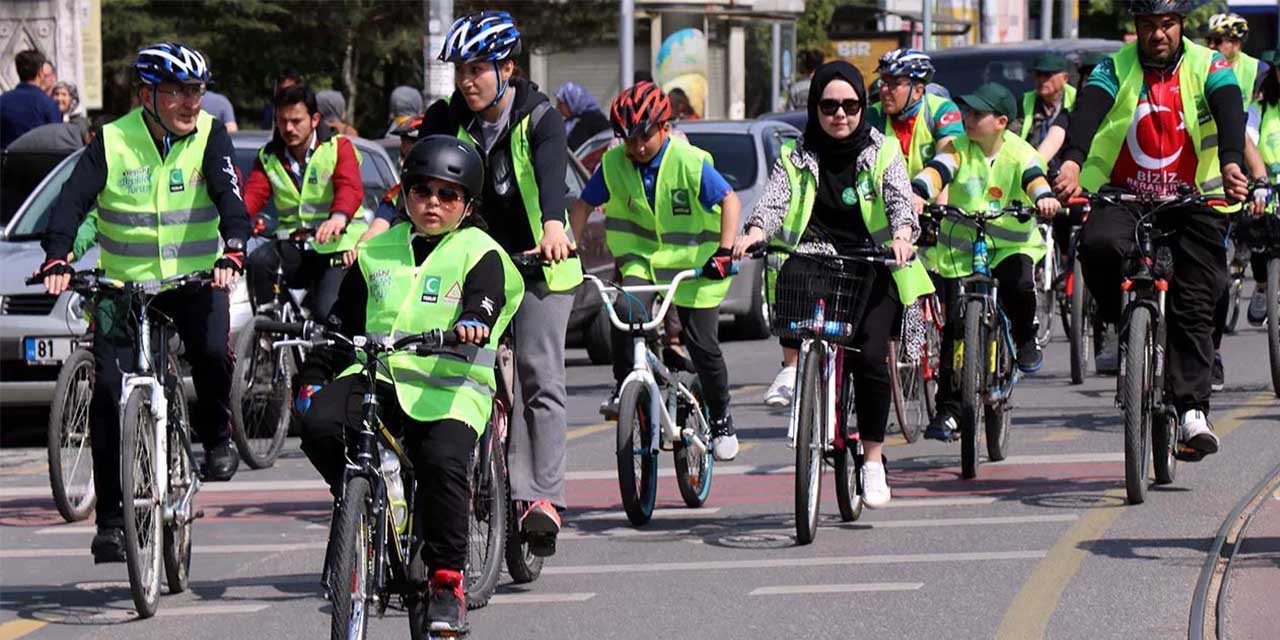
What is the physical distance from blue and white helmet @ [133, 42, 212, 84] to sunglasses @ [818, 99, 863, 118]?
94.4 inches

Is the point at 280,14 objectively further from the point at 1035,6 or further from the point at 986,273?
the point at 1035,6

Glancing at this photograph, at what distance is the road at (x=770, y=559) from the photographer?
321 inches

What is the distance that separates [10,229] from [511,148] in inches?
235

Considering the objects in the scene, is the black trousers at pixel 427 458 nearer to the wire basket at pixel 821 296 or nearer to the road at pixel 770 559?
the road at pixel 770 559

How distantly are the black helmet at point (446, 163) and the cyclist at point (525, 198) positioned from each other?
1.32m

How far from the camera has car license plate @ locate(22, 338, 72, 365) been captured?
12766 mm

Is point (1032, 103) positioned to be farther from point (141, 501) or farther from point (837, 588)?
point (141, 501)

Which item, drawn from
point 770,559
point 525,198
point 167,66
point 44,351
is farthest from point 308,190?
point 770,559

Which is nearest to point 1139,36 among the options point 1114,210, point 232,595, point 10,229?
point 1114,210

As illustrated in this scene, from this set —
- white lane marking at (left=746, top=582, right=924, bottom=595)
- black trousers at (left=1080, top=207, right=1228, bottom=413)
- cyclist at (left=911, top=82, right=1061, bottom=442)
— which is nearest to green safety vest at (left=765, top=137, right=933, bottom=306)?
black trousers at (left=1080, top=207, right=1228, bottom=413)

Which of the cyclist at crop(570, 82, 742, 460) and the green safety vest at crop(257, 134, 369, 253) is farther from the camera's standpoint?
the green safety vest at crop(257, 134, 369, 253)

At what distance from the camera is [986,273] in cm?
1188

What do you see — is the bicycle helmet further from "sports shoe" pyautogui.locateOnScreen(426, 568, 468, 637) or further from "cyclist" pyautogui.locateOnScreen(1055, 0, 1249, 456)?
"sports shoe" pyautogui.locateOnScreen(426, 568, 468, 637)

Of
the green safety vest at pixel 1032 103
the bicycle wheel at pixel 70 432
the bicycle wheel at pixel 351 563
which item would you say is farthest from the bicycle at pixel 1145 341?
the green safety vest at pixel 1032 103
